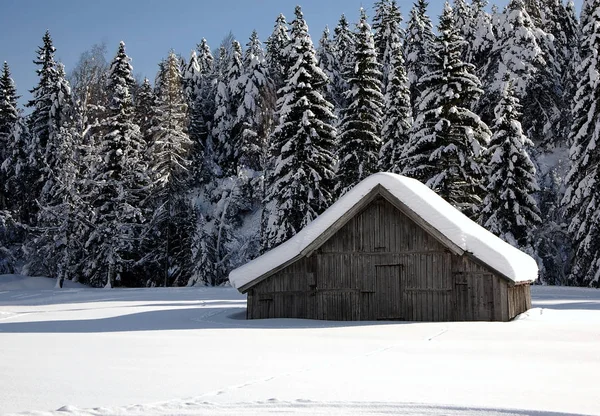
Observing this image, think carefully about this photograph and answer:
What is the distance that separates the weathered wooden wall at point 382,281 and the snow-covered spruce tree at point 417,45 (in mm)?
36238

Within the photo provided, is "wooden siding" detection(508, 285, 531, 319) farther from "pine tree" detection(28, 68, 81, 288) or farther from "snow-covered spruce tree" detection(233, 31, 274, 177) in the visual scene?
"snow-covered spruce tree" detection(233, 31, 274, 177)

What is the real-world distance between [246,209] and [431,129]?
27176 mm

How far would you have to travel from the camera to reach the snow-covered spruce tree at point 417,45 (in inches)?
2277

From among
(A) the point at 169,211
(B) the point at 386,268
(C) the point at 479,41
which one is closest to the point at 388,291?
(B) the point at 386,268

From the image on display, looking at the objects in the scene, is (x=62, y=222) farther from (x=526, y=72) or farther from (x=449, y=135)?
(x=526, y=72)

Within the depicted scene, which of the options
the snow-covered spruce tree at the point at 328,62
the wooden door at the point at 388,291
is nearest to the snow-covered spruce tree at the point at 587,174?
the wooden door at the point at 388,291

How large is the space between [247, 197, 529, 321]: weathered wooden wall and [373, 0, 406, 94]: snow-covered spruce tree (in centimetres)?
3851

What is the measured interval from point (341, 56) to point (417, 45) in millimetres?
12180

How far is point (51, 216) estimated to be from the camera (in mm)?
43531

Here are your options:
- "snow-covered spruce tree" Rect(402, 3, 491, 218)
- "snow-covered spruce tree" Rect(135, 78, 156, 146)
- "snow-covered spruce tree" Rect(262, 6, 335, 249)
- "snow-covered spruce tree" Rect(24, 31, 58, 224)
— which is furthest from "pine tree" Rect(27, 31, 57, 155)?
"snow-covered spruce tree" Rect(402, 3, 491, 218)

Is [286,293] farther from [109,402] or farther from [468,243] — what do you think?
[109,402]

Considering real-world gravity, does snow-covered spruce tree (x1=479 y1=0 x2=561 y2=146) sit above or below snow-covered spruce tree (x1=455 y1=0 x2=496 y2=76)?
below

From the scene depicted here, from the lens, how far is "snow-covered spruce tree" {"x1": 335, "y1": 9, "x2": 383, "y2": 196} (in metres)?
39.5

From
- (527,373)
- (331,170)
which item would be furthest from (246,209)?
(527,373)
